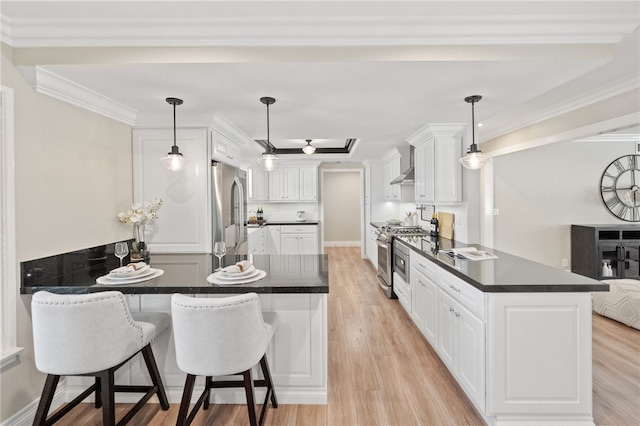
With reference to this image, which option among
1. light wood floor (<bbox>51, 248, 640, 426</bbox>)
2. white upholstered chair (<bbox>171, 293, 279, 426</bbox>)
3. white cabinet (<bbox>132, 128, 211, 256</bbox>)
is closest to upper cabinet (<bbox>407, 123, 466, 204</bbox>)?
light wood floor (<bbox>51, 248, 640, 426</bbox>)

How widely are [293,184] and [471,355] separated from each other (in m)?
5.67

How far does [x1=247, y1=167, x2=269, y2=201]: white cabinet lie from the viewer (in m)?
7.04

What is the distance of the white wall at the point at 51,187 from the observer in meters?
1.91

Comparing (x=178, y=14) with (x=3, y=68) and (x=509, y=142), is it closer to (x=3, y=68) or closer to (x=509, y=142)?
(x=3, y=68)

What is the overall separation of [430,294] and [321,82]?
6.54 feet

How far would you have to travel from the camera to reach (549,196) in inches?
203

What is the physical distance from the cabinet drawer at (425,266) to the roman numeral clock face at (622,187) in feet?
13.6

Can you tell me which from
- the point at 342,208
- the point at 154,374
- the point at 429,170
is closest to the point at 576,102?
the point at 429,170

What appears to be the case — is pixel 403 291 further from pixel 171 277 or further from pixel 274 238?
pixel 274 238

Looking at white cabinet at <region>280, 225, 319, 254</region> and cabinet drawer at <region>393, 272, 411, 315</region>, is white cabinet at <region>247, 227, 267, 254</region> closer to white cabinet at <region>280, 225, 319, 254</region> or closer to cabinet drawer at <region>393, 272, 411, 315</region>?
white cabinet at <region>280, 225, 319, 254</region>

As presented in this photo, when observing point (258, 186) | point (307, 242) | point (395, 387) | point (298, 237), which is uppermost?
point (258, 186)

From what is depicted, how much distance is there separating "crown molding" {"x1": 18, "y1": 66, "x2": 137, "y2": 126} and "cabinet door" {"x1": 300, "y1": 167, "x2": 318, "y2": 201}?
4492 mm

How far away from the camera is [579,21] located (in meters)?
1.78

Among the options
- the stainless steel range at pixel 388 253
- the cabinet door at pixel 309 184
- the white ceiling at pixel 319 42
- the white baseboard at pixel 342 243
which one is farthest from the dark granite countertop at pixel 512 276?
the white baseboard at pixel 342 243
